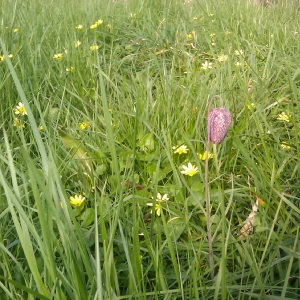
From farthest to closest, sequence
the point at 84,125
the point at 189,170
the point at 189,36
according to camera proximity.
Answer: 1. the point at 189,36
2. the point at 84,125
3. the point at 189,170

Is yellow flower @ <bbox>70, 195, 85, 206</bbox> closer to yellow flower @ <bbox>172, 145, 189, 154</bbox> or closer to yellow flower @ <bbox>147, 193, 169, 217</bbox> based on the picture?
yellow flower @ <bbox>147, 193, 169, 217</bbox>

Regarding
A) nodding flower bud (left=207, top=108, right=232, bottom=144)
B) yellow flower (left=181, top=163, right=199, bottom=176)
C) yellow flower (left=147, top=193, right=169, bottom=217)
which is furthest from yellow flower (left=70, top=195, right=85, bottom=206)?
nodding flower bud (left=207, top=108, right=232, bottom=144)

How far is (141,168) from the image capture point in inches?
50.6

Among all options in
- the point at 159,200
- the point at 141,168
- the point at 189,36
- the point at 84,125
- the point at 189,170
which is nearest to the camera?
the point at 159,200

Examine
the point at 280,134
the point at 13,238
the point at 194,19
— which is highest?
the point at 13,238

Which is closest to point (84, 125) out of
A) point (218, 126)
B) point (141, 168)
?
point (141, 168)

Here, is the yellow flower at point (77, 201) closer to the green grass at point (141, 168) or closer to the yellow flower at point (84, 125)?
the green grass at point (141, 168)

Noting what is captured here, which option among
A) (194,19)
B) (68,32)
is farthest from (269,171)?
(194,19)

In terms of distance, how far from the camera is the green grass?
2.27 ft

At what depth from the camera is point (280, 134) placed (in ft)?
4.49

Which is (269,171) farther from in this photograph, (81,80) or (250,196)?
(81,80)

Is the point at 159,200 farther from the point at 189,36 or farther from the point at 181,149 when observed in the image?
the point at 189,36

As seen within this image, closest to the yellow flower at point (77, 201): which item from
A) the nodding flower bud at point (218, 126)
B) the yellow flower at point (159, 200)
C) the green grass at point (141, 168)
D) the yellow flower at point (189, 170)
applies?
the green grass at point (141, 168)

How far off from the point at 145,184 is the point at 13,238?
40 cm
